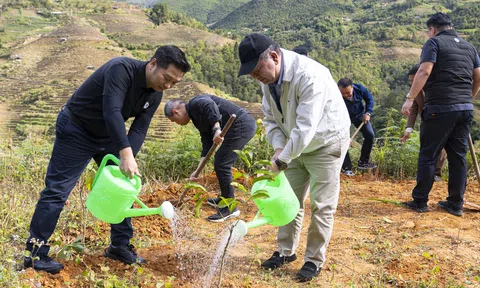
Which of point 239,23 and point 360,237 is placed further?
point 239,23

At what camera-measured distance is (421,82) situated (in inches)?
142

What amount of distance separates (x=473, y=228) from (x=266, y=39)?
256cm

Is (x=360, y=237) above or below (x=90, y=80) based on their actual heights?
below

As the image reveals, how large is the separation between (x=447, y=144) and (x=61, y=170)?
3.10 metres

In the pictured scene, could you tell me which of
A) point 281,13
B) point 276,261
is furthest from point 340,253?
point 281,13

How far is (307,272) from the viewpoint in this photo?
8.67 feet

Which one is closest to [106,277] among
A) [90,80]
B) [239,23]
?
[90,80]

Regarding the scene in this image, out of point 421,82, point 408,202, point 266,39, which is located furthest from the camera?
point 408,202

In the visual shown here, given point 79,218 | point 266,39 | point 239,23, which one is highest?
point 266,39

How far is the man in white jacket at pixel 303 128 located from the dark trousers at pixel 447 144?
1475 mm

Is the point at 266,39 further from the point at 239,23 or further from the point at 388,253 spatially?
the point at 239,23

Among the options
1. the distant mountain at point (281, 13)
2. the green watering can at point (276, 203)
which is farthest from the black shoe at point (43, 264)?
the distant mountain at point (281, 13)

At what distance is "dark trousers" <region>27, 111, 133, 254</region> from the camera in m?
2.34

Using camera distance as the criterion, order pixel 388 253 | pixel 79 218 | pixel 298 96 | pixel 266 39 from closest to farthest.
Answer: pixel 266 39 < pixel 298 96 < pixel 388 253 < pixel 79 218
